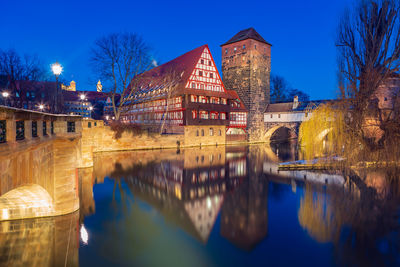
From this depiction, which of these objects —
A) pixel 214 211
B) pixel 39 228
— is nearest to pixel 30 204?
pixel 39 228

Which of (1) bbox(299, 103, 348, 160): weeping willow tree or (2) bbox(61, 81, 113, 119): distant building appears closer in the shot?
(1) bbox(299, 103, 348, 160): weeping willow tree

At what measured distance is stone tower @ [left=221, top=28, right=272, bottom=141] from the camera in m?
36.7

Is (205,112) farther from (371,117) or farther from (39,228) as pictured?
(39,228)

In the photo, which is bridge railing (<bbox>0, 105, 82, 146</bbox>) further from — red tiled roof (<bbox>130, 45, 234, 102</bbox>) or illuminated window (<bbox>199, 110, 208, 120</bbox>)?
illuminated window (<bbox>199, 110, 208, 120</bbox>)

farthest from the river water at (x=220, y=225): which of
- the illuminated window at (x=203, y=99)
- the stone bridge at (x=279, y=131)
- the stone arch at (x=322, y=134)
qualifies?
the stone bridge at (x=279, y=131)

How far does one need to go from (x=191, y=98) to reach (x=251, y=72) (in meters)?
12.5

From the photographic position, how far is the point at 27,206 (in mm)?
7953

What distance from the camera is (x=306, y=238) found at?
7344 mm

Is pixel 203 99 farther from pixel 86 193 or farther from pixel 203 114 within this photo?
pixel 86 193

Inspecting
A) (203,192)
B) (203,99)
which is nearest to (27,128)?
(203,192)

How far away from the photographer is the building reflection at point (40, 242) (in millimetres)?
6066

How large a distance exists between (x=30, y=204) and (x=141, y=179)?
7.07 m

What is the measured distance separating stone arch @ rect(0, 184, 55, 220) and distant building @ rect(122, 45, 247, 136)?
64.1ft

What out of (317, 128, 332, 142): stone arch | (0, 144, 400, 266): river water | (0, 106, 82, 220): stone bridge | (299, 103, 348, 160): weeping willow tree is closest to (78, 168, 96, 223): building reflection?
(0, 144, 400, 266): river water
